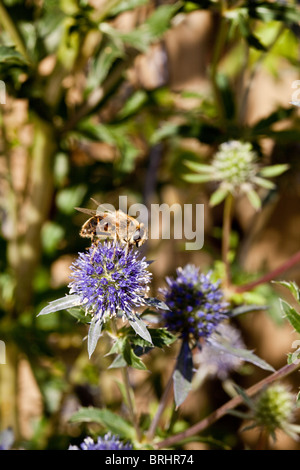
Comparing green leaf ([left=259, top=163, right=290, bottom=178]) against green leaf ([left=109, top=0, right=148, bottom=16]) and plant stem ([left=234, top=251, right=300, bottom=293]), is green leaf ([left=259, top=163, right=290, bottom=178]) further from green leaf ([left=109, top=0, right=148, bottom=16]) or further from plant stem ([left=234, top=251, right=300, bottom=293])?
green leaf ([left=109, top=0, right=148, bottom=16])

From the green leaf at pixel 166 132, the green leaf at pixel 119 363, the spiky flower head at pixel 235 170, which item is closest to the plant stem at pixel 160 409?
the green leaf at pixel 119 363

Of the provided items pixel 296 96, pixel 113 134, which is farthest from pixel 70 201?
pixel 296 96

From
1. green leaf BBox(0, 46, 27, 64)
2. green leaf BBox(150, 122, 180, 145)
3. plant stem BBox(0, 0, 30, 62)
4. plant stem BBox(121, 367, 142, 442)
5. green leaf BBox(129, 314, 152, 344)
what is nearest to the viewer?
green leaf BBox(129, 314, 152, 344)

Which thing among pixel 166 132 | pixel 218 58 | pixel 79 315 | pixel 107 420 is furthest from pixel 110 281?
pixel 218 58

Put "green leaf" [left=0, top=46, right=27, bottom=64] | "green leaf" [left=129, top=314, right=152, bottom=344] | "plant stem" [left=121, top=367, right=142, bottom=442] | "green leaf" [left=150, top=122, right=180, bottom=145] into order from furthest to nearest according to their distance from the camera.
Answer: "green leaf" [left=150, top=122, right=180, bottom=145] → "green leaf" [left=0, top=46, right=27, bottom=64] → "plant stem" [left=121, top=367, right=142, bottom=442] → "green leaf" [left=129, top=314, right=152, bottom=344]

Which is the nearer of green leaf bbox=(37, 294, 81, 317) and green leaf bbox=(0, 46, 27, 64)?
green leaf bbox=(37, 294, 81, 317)

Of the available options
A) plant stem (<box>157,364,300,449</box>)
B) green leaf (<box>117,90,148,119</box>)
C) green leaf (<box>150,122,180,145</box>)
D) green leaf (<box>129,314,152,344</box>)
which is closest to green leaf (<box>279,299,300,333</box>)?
plant stem (<box>157,364,300,449</box>)

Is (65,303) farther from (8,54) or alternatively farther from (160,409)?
(8,54)

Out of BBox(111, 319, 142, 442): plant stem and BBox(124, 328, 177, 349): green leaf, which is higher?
BBox(124, 328, 177, 349): green leaf
